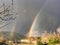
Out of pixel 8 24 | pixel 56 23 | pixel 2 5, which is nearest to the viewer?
pixel 2 5

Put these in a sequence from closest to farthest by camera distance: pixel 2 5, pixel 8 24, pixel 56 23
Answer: pixel 2 5, pixel 8 24, pixel 56 23

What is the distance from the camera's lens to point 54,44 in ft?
9.28

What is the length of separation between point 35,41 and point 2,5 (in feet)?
3.24

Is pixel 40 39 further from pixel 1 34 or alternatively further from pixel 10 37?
pixel 1 34

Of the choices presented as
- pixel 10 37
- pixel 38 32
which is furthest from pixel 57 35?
pixel 10 37

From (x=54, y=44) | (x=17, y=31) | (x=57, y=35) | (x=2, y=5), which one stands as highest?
(x=2, y=5)

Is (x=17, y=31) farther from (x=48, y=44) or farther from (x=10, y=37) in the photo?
(x=48, y=44)

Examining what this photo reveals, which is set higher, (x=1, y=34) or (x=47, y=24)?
(x=47, y=24)

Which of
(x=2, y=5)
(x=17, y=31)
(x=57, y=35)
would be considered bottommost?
(x=57, y=35)

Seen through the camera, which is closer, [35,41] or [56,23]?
[35,41]

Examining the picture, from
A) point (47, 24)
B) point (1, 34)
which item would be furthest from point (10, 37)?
point (47, 24)

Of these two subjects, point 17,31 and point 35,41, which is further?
point 17,31

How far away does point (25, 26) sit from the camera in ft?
10.4

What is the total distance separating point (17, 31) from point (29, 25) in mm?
340
